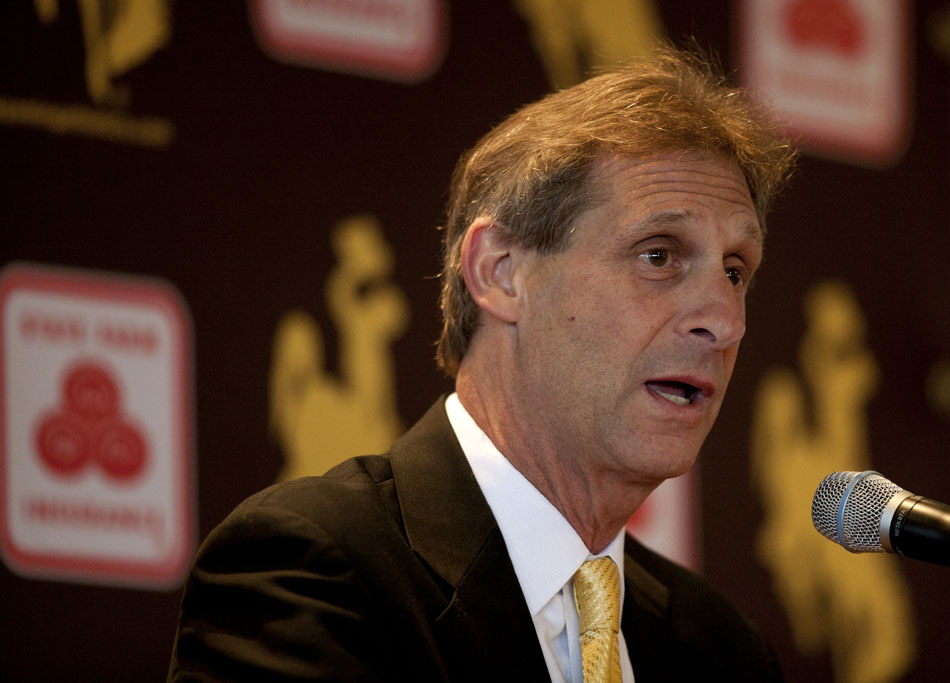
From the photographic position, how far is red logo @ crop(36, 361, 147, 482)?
2414mm

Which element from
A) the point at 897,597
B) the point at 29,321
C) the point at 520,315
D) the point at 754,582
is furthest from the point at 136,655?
the point at 897,597

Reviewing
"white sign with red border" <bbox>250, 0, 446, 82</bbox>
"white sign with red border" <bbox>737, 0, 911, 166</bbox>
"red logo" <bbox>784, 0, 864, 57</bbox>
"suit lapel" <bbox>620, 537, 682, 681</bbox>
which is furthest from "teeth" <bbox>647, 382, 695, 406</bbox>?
"red logo" <bbox>784, 0, 864, 57</bbox>

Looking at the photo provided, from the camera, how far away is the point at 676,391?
6.59ft

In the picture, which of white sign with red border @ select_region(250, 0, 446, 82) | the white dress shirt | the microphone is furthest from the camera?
white sign with red border @ select_region(250, 0, 446, 82)

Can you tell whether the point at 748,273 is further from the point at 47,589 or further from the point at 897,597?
the point at 897,597

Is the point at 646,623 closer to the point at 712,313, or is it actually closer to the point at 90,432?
the point at 712,313

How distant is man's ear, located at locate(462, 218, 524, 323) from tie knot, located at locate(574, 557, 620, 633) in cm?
39

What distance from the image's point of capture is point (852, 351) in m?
3.57

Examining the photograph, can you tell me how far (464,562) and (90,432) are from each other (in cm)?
89

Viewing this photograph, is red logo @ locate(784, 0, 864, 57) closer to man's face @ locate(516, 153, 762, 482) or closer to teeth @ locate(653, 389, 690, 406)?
man's face @ locate(516, 153, 762, 482)

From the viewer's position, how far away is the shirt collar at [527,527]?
195 centimetres

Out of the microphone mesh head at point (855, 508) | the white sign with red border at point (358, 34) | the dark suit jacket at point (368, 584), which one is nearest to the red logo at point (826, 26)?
the white sign with red border at point (358, 34)

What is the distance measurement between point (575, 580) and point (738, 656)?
0.44 metres

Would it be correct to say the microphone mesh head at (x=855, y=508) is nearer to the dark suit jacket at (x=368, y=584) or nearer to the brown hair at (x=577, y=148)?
the dark suit jacket at (x=368, y=584)
